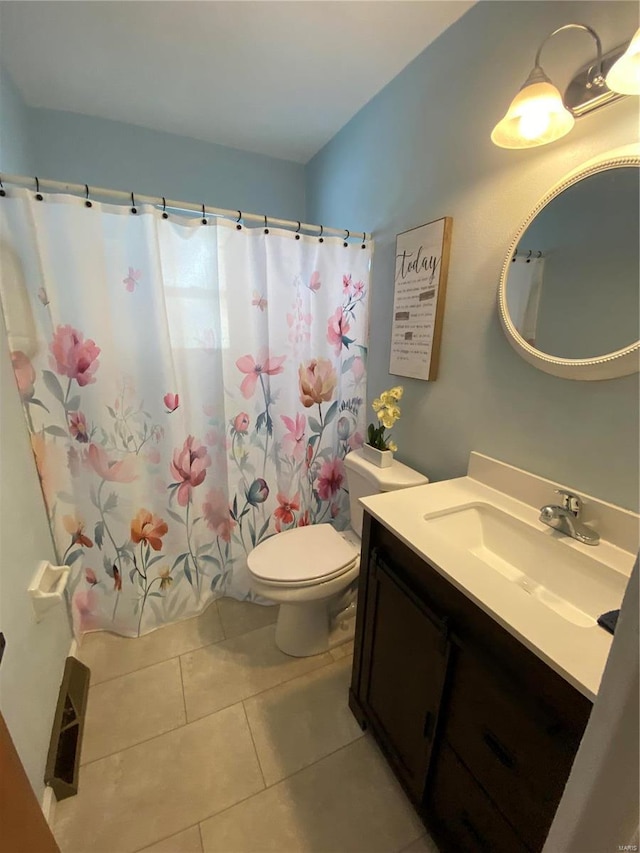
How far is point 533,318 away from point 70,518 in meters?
1.84

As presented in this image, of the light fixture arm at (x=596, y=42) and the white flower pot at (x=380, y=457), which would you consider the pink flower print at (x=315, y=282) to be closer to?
the white flower pot at (x=380, y=457)

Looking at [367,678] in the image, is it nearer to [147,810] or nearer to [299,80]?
[147,810]

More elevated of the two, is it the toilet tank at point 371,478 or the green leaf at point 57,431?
the green leaf at point 57,431

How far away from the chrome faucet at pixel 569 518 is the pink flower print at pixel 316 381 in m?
1.07

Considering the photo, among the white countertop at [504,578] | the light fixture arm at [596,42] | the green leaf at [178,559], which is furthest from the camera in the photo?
the green leaf at [178,559]

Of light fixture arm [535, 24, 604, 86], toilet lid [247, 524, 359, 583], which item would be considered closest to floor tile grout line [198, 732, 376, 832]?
toilet lid [247, 524, 359, 583]

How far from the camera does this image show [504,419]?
1150 mm

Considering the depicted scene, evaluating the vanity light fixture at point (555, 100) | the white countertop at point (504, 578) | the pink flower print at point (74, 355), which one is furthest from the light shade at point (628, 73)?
the pink flower print at point (74, 355)

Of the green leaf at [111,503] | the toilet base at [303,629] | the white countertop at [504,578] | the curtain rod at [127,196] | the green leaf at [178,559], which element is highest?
the curtain rod at [127,196]

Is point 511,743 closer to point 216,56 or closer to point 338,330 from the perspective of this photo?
point 338,330

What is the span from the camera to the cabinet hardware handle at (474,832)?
0.78 meters

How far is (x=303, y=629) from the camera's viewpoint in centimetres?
150

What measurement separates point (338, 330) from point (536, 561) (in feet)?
4.08

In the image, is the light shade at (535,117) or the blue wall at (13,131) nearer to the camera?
the light shade at (535,117)
